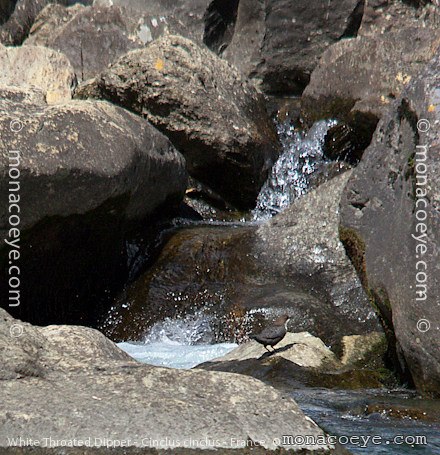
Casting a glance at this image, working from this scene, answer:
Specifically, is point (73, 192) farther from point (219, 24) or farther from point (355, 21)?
point (219, 24)

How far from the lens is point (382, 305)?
6.73 meters

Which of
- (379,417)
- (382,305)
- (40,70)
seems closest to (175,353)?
(382,305)

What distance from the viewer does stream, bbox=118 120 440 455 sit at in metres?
5.30

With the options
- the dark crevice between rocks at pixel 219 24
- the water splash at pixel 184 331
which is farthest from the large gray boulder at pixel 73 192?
the dark crevice between rocks at pixel 219 24

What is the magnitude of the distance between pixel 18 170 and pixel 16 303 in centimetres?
148

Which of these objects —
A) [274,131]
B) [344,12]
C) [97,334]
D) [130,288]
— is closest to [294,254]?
[130,288]

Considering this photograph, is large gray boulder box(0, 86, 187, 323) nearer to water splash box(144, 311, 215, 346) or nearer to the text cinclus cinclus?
water splash box(144, 311, 215, 346)

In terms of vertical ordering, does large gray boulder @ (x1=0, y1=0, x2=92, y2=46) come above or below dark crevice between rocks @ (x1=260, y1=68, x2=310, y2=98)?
above

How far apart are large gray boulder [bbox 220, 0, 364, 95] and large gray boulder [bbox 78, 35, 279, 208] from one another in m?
3.66

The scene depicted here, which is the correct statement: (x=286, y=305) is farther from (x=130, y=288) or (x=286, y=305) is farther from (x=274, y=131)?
(x=274, y=131)

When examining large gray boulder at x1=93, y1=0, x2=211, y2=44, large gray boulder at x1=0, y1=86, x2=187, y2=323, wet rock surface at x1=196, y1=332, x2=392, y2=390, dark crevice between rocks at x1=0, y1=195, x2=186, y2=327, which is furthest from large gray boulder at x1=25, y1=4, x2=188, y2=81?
wet rock surface at x1=196, y1=332, x2=392, y2=390

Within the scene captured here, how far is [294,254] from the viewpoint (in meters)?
9.52

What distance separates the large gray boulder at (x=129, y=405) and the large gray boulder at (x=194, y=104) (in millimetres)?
7207

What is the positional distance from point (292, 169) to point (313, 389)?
6.21m
